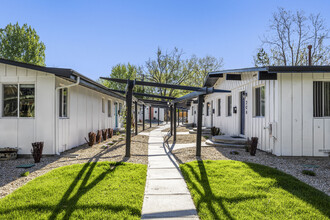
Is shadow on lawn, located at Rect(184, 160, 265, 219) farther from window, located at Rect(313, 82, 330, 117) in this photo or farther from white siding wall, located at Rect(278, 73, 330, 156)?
window, located at Rect(313, 82, 330, 117)

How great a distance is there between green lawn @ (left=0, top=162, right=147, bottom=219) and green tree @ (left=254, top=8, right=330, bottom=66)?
23.0m

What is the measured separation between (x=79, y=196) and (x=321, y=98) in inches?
288

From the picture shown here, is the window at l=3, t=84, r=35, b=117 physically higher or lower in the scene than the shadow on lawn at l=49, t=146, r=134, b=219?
higher

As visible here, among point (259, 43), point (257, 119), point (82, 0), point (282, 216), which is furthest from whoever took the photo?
point (259, 43)

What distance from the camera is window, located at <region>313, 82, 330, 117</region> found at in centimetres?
708

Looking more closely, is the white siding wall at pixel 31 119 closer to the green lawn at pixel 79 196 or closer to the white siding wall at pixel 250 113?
the green lawn at pixel 79 196

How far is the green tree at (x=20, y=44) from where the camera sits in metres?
24.6

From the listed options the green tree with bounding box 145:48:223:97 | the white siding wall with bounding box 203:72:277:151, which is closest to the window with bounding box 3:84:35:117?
the white siding wall with bounding box 203:72:277:151

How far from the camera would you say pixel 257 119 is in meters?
8.27

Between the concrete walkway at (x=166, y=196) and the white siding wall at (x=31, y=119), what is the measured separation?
139 inches

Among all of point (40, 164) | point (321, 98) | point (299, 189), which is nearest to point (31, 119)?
point (40, 164)

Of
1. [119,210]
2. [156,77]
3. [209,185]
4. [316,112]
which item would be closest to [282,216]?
[209,185]

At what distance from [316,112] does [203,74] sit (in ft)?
84.7

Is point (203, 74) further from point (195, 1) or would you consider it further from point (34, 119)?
point (34, 119)
